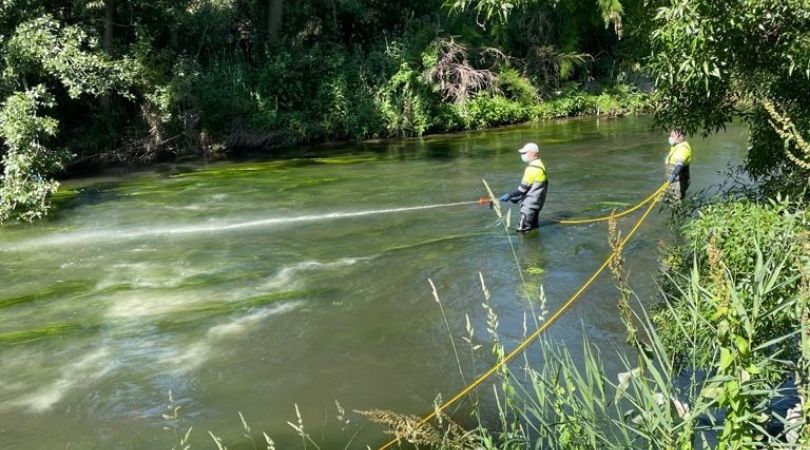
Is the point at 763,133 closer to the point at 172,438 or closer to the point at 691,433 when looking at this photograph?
the point at 691,433

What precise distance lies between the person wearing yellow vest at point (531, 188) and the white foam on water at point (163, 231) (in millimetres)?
2370

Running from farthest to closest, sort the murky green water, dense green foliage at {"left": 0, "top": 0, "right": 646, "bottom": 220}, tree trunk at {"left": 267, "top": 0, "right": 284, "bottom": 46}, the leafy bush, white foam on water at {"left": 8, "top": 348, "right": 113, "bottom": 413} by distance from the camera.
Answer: tree trunk at {"left": 267, "top": 0, "right": 284, "bottom": 46} < dense green foliage at {"left": 0, "top": 0, "right": 646, "bottom": 220} < white foam on water at {"left": 8, "top": 348, "right": 113, "bottom": 413} < the murky green water < the leafy bush

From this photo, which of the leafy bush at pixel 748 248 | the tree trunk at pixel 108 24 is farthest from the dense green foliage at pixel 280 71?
the leafy bush at pixel 748 248

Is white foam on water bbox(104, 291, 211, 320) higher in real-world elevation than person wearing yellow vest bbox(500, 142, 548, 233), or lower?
lower

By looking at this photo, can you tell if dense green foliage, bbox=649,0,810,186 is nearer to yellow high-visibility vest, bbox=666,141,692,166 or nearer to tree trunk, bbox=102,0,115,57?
yellow high-visibility vest, bbox=666,141,692,166

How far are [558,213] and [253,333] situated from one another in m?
6.80

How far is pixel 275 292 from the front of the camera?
10.4 metres

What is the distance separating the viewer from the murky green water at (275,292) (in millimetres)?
7305

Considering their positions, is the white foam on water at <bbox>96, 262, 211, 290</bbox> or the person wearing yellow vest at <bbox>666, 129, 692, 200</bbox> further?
the person wearing yellow vest at <bbox>666, 129, 692, 200</bbox>

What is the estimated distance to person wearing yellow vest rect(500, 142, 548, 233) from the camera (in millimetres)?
11820

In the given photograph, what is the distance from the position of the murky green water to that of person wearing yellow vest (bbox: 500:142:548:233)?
39cm

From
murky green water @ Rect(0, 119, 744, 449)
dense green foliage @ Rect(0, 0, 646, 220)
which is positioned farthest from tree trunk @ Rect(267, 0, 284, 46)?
murky green water @ Rect(0, 119, 744, 449)

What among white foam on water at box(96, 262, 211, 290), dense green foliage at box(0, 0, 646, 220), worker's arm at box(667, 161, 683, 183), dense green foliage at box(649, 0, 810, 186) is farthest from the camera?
dense green foliage at box(0, 0, 646, 220)

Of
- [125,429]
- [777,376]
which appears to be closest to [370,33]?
[125,429]
